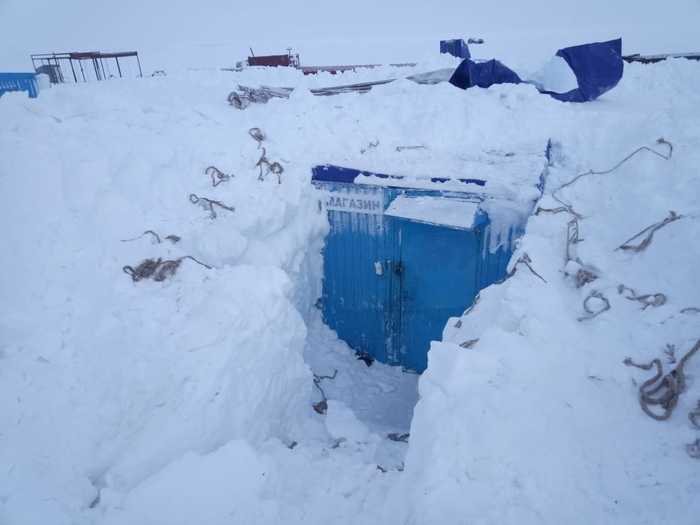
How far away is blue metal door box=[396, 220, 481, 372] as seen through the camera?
6.22 m

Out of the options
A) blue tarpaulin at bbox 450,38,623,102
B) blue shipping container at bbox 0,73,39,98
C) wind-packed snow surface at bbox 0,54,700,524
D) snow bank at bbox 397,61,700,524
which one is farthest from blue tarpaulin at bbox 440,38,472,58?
blue shipping container at bbox 0,73,39,98

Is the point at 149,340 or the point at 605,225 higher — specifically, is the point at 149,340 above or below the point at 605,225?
below

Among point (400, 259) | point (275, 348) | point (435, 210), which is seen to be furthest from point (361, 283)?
point (275, 348)

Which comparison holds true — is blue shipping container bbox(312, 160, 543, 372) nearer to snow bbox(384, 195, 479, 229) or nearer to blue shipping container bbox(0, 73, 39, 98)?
snow bbox(384, 195, 479, 229)

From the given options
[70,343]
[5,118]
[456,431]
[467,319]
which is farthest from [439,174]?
[5,118]

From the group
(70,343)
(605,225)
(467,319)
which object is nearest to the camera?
(70,343)

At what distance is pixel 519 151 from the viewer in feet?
20.6

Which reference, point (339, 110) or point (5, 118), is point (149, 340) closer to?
point (5, 118)

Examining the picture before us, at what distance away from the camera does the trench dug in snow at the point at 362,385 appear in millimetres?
6383

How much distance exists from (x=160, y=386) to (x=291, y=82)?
32.2 ft

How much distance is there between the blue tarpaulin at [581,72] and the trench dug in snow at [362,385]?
5.01m

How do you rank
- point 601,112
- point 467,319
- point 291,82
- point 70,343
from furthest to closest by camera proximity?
point 291,82
point 601,112
point 467,319
point 70,343

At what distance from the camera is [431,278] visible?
257 inches

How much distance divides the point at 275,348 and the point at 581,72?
7.05 m
